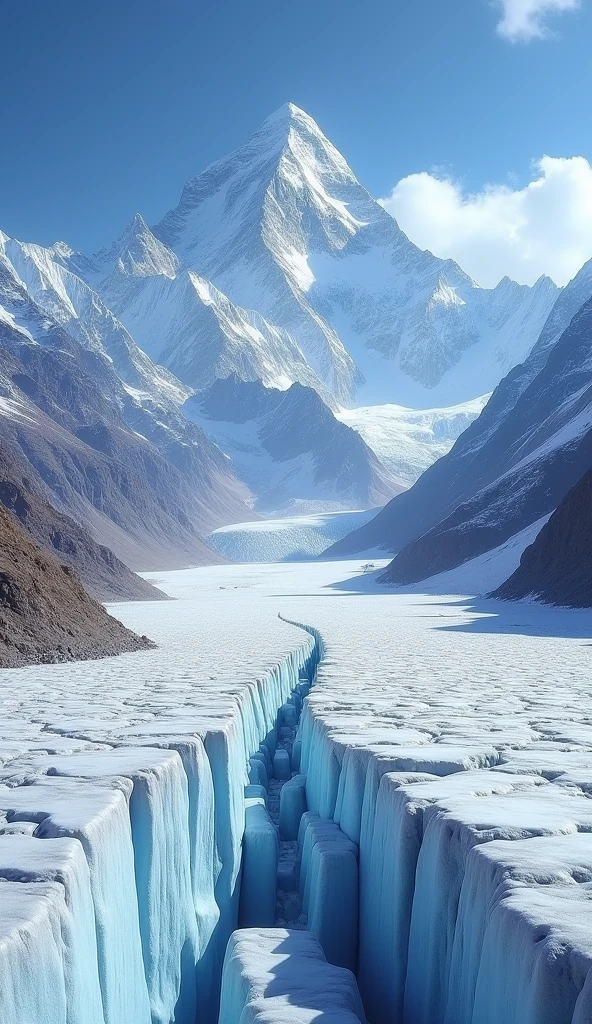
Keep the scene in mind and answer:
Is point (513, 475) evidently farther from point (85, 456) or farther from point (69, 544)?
point (85, 456)

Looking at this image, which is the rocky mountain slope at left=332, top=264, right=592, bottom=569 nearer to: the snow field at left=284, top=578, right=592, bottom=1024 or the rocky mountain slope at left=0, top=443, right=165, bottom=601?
the rocky mountain slope at left=0, top=443, right=165, bottom=601

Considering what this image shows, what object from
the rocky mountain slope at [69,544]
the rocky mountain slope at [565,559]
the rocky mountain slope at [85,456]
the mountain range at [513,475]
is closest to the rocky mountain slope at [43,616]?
the rocky mountain slope at [565,559]

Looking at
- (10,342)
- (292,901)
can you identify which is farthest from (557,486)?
(10,342)

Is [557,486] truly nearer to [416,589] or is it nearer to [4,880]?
[416,589]

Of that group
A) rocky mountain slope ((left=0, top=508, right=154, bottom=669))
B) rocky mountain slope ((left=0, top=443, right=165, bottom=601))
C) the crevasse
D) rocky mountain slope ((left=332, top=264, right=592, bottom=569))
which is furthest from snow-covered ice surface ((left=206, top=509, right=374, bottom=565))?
the crevasse

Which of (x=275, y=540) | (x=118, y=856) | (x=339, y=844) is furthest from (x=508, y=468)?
(x=118, y=856)
